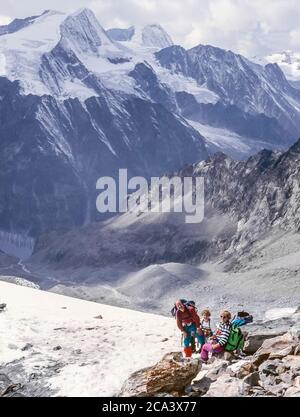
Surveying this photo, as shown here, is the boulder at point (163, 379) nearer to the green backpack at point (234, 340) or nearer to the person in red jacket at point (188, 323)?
the green backpack at point (234, 340)

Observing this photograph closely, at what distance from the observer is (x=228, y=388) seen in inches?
681

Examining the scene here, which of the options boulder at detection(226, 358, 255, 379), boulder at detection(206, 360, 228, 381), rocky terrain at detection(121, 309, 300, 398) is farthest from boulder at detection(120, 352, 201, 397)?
boulder at detection(226, 358, 255, 379)

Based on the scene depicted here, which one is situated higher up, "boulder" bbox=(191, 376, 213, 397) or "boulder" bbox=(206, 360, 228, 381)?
"boulder" bbox=(206, 360, 228, 381)

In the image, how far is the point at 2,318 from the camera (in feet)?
96.8

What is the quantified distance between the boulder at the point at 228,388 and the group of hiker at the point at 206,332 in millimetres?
3343

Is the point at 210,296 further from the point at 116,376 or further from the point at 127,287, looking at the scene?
the point at 116,376

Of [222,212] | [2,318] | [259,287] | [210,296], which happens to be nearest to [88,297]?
[210,296]

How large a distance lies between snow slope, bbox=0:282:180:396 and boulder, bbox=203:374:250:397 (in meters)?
3.62

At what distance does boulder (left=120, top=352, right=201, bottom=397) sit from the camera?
58.9 ft

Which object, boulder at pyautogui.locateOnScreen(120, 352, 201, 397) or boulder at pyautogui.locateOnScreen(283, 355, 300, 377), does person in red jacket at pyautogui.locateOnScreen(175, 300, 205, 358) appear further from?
boulder at pyautogui.locateOnScreen(283, 355, 300, 377)

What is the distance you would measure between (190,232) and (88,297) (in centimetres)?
5207

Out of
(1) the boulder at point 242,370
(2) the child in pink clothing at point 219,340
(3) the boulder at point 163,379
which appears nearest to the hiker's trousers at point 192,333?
(2) the child in pink clothing at point 219,340

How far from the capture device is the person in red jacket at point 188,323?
76.3 feet

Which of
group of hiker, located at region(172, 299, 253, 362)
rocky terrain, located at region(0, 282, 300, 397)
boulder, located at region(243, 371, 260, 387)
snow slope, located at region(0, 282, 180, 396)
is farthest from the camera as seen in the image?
group of hiker, located at region(172, 299, 253, 362)
